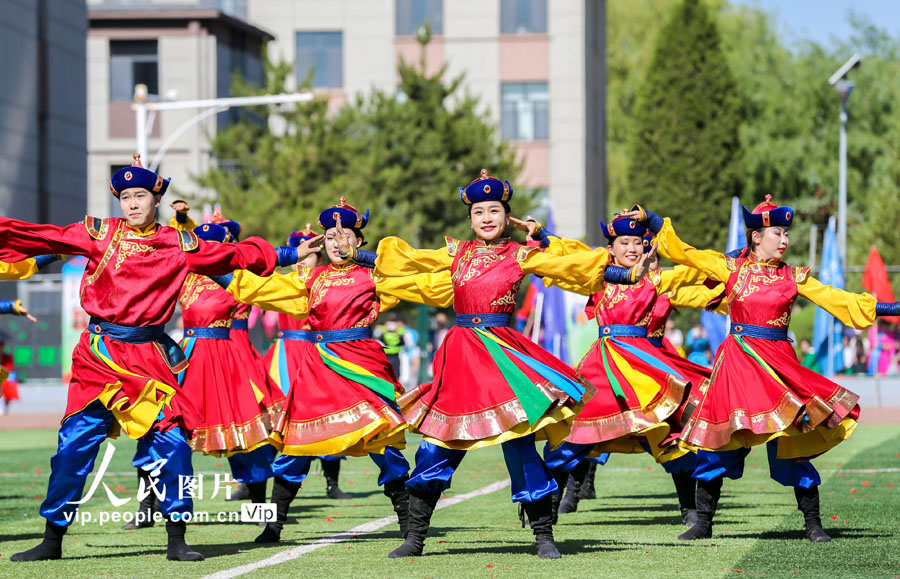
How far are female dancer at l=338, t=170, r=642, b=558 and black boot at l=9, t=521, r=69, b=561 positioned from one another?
186 cm

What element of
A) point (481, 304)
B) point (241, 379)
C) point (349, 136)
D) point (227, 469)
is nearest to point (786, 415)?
point (481, 304)

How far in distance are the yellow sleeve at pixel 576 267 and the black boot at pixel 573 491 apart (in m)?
2.89

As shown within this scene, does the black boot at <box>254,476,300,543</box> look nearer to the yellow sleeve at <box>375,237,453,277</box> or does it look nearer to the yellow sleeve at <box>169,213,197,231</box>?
the yellow sleeve at <box>375,237,453,277</box>

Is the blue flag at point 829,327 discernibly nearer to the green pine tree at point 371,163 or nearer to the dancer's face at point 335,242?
the green pine tree at point 371,163

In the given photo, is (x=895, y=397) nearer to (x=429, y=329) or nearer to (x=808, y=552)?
(x=429, y=329)

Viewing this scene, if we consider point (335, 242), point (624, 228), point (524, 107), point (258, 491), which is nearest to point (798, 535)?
point (624, 228)

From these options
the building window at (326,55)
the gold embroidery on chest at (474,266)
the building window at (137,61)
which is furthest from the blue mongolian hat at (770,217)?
the building window at (326,55)

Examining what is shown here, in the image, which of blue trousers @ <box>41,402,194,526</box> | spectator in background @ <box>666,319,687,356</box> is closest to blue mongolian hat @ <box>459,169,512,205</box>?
blue trousers @ <box>41,402,194,526</box>

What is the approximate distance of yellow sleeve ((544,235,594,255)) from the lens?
9.00 meters

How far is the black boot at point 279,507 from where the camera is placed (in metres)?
9.38

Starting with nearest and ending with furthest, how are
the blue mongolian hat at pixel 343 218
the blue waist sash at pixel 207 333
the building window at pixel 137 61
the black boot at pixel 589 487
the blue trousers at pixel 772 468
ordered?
the blue trousers at pixel 772 468
the blue mongolian hat at pixel 343 218
the blue waist sash at pixel 207 333
the black boot at pixel 589 487
the building window at pixel 137 61

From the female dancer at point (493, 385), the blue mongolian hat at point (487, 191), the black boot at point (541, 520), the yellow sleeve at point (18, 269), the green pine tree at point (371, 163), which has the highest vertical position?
the green pine tree at point (371, 163)

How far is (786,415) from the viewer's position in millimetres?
9141

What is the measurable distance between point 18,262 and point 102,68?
3624 centimetres
